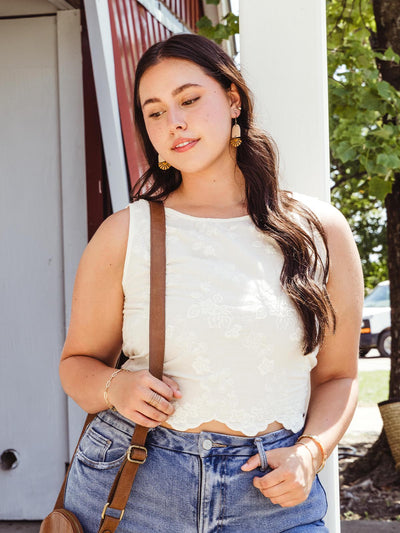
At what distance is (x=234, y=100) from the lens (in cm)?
198

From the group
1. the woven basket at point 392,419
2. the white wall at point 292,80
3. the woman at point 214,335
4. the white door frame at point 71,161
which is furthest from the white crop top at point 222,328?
the woven basket at point 392,419

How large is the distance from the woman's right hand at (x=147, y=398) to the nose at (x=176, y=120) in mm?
604

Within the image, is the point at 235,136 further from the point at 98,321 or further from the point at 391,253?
the point at 391,253

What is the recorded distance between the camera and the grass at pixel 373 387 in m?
10.5

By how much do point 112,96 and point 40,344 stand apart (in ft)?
4.57

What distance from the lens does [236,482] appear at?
5.38 feet

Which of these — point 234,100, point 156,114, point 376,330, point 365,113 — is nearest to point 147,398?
point 156,114

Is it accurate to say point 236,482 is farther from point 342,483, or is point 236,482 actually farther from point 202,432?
point 342,483

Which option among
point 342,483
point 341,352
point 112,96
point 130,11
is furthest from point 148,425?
point 342,483

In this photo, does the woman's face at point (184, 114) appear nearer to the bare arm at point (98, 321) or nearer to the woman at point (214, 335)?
the woman at point (214, 335)

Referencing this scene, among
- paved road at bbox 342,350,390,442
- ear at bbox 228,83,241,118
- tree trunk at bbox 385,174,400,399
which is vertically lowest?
A: paved road at bbox 342,350,390,442

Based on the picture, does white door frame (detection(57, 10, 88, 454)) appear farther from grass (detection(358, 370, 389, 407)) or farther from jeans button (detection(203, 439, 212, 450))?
grass (detection(358, 370, 389, 407))

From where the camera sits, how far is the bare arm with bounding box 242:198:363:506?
1767 millimetres

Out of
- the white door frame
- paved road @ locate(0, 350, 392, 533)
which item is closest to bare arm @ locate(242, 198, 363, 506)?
the white door frame
